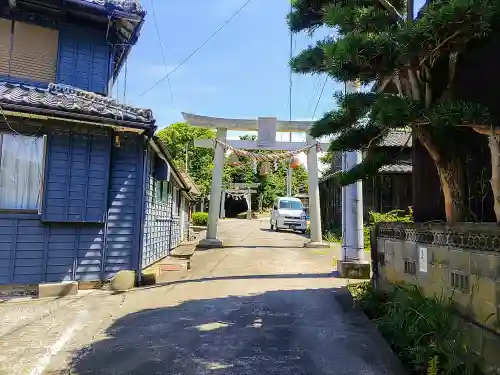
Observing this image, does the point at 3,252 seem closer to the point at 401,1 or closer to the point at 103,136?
the point at 103,136

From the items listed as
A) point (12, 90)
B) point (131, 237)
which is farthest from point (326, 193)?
point (12, 90)

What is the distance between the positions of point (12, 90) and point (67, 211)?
2465 millimetres

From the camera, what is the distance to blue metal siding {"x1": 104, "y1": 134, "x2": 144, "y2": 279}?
757 cm

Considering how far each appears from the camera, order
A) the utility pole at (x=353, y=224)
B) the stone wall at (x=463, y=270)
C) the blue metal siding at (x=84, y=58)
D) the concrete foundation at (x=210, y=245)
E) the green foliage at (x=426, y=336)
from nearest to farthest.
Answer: the stone wall at (x=463, y=270)
the green foliage at (x=426, y=336)
the blue metal siding at (x=84, y=58)
the utility pole at (x=353, y=224)
the concrete foundation at (x=210, y=245)

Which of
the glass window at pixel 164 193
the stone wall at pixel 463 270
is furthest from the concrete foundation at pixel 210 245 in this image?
the stone wall at pixel 463 270

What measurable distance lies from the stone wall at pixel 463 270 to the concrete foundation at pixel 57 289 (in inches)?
216

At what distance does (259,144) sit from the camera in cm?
1584

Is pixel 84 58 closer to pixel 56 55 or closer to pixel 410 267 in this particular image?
pixel 56 55

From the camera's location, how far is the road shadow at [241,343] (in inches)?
148

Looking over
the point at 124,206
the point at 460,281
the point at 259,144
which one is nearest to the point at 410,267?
the point at 460,281

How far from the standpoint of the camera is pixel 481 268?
3.29 meters

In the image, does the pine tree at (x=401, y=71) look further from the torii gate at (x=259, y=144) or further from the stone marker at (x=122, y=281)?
the torii gate at (x=259, y=144)

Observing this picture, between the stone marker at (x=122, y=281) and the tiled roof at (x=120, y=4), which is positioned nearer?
the stone marker at (x=122, y=281)

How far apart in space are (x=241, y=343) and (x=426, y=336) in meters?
1.97
